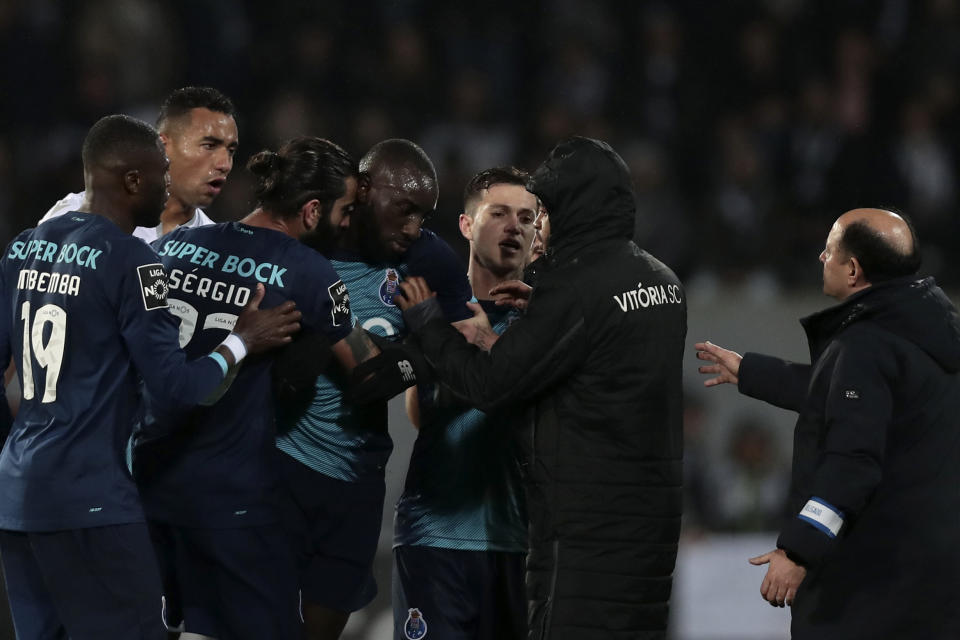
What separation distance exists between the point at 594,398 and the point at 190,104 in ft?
7.68

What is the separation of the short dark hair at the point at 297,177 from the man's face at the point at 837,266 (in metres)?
1.57

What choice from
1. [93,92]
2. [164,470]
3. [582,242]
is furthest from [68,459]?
[93,92]

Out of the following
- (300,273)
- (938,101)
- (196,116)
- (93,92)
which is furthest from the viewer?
(938,101)

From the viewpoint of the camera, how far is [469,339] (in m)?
4.13

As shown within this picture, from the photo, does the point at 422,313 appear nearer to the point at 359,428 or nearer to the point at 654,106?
the point at 359,428

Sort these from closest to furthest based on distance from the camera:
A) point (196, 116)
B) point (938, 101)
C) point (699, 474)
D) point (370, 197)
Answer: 1. point (370, 197)
2. point (196, 116)
3. point (699, 474)
4. point (938, 101)

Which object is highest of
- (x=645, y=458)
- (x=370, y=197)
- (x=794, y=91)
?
(x=794, y=91)

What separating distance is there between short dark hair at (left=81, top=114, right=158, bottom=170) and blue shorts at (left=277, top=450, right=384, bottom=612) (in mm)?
1230

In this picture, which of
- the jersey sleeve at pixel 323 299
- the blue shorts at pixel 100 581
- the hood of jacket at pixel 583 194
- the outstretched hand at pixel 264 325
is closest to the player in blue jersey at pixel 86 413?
the blue shorts at pixel 100 581

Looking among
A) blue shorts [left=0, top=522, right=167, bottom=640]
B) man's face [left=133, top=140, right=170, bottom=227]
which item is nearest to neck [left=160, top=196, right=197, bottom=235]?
man's face [left=133, top=140, right=170, bottom=227]

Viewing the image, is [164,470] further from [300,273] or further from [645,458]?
[645,458]

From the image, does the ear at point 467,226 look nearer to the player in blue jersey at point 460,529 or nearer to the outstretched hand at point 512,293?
the player in blue jersey at point 460,529

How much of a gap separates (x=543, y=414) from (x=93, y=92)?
6.34 m

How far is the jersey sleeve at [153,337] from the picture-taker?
3.69 meters
